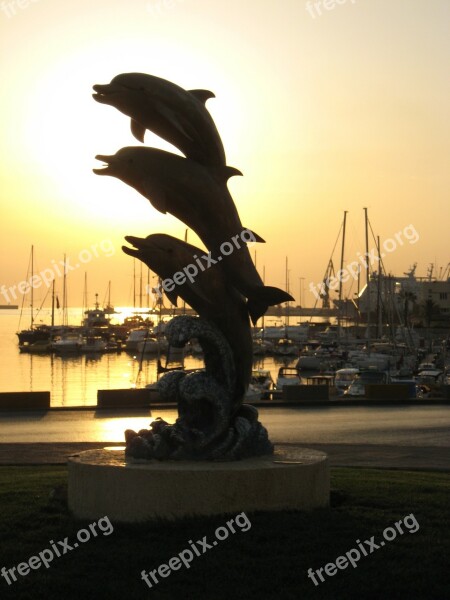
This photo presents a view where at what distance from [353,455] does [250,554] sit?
29.6 ft

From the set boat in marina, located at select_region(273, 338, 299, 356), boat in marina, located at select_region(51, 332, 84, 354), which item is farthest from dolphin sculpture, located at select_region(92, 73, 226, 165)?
boat in marina, located at select_region(51, 332, 84, 354)

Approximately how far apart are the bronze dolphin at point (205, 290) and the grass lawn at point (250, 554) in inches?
92.6

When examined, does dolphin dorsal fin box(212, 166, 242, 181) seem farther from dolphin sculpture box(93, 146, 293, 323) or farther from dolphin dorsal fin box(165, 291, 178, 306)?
dolphin dorsal fin box(165, 291, 178, 306)

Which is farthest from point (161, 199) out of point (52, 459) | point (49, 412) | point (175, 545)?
point (49, 412)

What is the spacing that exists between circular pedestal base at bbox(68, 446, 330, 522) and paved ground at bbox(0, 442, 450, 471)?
5.59 meters

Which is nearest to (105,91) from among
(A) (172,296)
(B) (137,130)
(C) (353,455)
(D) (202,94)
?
(B) (137,130)

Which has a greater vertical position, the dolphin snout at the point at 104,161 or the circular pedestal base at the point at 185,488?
the dolphin snout at the point at 104,161

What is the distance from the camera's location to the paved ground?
18078 mm

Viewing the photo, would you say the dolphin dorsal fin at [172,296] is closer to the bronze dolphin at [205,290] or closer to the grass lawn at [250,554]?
the bronze dolphin at [205,290]

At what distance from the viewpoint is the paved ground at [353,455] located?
1808 cm

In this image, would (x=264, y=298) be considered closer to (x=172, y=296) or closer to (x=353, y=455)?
(x=172, y=296)

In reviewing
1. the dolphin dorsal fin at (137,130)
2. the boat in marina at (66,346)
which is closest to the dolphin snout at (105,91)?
the dolphin dorsal fin at (137,130)

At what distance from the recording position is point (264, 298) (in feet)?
44.5

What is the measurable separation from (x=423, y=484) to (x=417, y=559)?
13.3 ft
